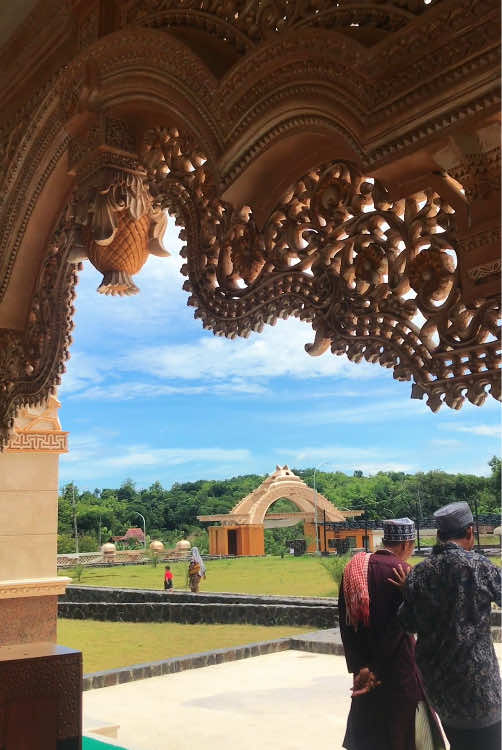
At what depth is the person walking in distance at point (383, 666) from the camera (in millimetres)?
2061

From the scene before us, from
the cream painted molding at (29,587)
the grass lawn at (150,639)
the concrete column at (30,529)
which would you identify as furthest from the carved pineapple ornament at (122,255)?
the grass lawn at (150,639)

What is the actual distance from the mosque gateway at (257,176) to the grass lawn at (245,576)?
12.8m

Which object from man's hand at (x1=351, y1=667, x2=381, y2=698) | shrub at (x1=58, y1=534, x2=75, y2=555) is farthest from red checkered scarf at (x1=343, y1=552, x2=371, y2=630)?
shrub at (x1=58, y1=534, x2=75, y2=555)

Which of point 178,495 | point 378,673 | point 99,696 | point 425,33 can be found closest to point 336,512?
point 178,495

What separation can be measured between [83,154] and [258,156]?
0.73 metres

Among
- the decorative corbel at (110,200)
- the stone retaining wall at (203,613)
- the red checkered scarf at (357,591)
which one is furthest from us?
the stone retaining wall at (203,613)

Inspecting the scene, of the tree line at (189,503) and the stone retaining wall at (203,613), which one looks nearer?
the stone retaining wall at (203,613)

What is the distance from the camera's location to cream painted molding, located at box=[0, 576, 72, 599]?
9.57 feet

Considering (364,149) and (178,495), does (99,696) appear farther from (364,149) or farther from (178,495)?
(178,495)

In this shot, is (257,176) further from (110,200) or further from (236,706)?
(236,706)

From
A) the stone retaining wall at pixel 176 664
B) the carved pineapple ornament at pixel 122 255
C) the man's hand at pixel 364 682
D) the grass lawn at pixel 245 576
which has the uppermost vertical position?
the carved pineapple ornament at pixel 122 255

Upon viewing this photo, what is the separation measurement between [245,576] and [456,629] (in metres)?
16.0

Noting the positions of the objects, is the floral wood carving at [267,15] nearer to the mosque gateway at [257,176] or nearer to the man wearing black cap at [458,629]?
the mosque gateway at [257,176]

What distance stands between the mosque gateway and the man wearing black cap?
25.7 inches
